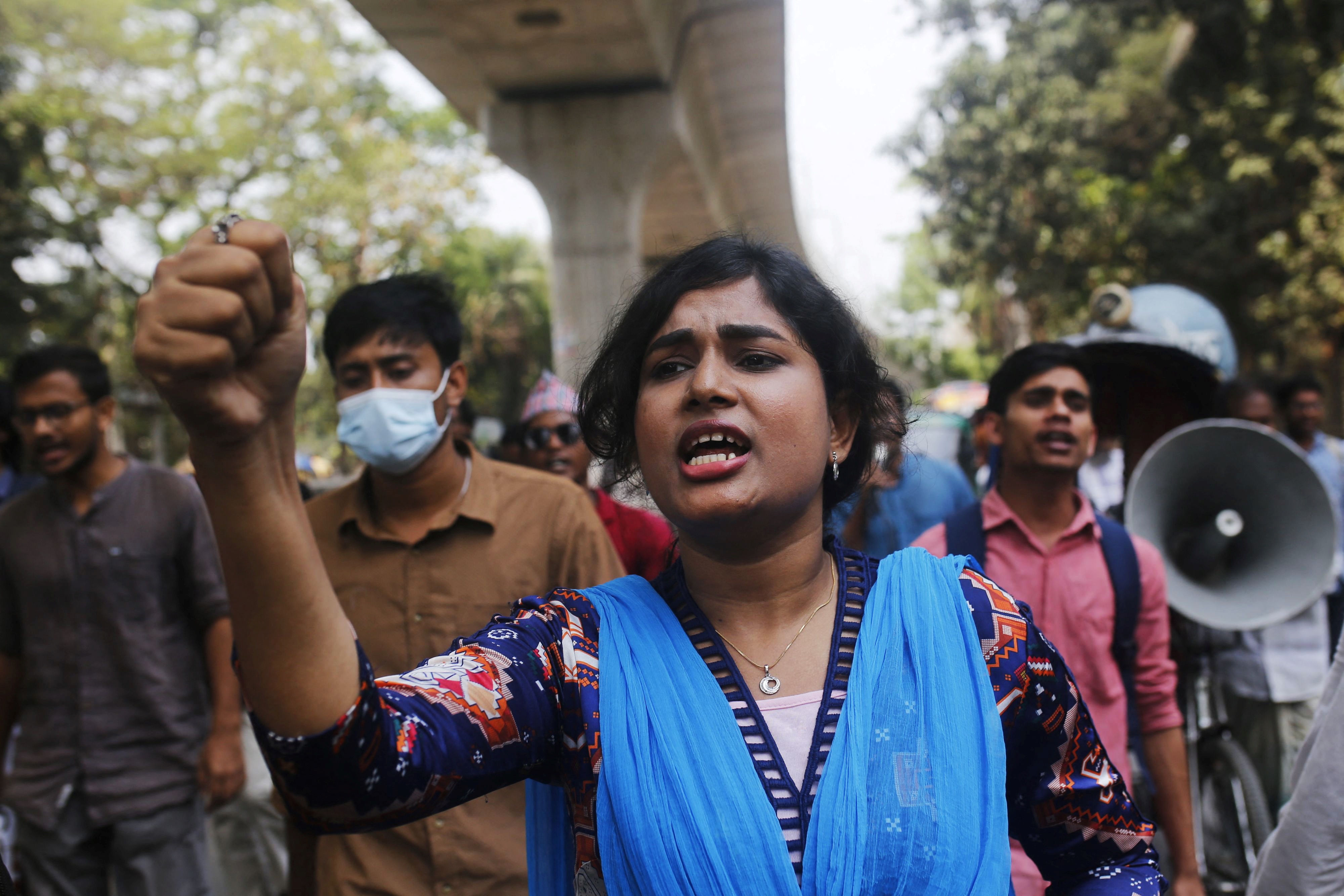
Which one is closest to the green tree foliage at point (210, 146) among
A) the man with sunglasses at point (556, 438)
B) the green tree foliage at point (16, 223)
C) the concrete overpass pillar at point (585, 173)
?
the green tree foliage at point (16, 223)

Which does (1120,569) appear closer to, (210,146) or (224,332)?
(224,332)

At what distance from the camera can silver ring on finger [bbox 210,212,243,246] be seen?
934 mm

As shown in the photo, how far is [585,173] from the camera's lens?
10422 millimetres

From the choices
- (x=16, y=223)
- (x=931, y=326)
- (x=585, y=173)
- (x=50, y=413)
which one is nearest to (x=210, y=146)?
(x=16, y=223)

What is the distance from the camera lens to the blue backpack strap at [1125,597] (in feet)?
9.52

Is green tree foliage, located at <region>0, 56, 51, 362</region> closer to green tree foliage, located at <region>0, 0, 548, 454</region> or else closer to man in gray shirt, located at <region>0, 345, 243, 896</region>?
green tree foliage, located at <region>0, 0, 548, 454</region>

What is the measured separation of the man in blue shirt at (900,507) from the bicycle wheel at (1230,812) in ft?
4.74

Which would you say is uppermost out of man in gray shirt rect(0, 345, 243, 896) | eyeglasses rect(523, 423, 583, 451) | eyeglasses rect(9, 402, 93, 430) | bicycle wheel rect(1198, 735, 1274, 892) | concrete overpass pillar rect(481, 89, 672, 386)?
concrete overpass pillar rect(481, 89, 672, 386)

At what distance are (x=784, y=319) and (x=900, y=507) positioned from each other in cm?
353

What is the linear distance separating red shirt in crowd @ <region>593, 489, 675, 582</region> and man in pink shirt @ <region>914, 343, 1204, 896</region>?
0.92 meters

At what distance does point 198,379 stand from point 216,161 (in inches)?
832

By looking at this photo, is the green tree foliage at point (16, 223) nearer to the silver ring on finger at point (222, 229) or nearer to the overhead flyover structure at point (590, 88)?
the overhead flyover structure at point (590, 88)

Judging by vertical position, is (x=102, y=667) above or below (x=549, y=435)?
below

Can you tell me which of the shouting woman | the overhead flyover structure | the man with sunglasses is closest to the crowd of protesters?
the shouting woman
